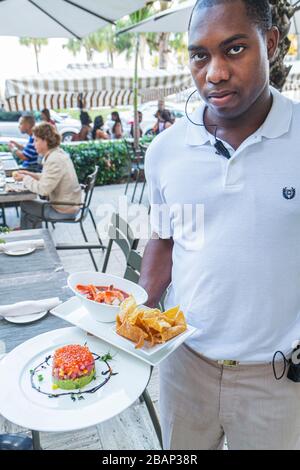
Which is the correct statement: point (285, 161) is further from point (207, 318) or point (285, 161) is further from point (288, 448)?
point (288, 448)

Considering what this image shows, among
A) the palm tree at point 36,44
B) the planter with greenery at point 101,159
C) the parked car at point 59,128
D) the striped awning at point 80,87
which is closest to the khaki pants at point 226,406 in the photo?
the striped awning at point 80,87

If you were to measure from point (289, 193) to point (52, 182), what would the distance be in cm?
379

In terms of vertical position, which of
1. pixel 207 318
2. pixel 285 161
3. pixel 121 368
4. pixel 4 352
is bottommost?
pixel 4 352

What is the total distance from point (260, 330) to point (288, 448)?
0.43 m

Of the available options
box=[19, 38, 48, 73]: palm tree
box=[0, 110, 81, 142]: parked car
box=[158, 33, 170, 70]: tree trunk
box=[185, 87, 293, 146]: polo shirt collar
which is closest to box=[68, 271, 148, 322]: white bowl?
box=[185, 87, 293, 146]: polo shirt collar

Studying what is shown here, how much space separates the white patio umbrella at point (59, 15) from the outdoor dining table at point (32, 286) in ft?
8.09

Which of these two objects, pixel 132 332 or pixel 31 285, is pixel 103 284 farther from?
pixel 31 285

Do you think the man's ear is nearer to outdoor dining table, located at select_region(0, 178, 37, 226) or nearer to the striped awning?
outdoor dining table, located at select_region(0, 178, 37, 226)

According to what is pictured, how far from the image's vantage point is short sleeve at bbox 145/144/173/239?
1.28 metres

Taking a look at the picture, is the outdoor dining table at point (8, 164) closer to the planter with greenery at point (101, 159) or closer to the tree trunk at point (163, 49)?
the planter with greenery at point (101, 159)

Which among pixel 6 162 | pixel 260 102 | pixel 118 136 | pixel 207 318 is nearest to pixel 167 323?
pixel 207 318

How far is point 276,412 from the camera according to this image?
3.83 feet

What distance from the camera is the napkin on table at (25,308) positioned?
170 centimetres

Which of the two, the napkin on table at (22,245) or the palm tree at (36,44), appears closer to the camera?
the napkin on table at (22,245)
